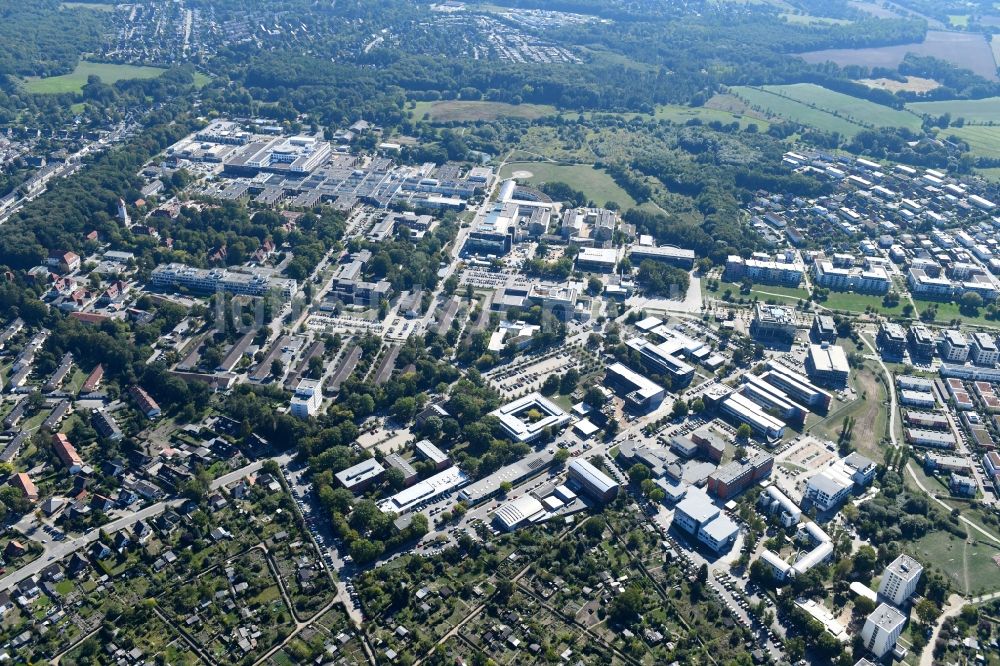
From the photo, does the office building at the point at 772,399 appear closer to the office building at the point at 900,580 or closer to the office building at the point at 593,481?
the office building at the point at 593,481

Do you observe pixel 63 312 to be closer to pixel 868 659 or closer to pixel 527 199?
pixel 527 199

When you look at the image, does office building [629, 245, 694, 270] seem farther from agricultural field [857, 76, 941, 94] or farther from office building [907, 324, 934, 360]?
agricultural field [857, 76, 941, 94]

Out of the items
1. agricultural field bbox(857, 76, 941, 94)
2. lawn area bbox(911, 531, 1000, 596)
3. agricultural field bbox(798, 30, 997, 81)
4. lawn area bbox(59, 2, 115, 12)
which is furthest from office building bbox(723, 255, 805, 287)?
lawn area bbox(59, 2, 115, 12)

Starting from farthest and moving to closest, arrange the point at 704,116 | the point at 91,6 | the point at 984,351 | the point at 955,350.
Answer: the point at 91,6 < the point at 704,116 < the point at 955,350 < the point at 984,351

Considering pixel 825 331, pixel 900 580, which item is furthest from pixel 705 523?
pixel 825 331

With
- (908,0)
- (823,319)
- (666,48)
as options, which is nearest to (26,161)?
(823,319)

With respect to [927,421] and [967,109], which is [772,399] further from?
[967,109]

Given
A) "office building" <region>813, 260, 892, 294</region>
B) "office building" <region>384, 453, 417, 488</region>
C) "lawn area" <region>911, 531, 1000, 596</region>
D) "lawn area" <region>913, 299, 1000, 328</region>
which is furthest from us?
"office building" <region>813, 260, 892, 294</region>
